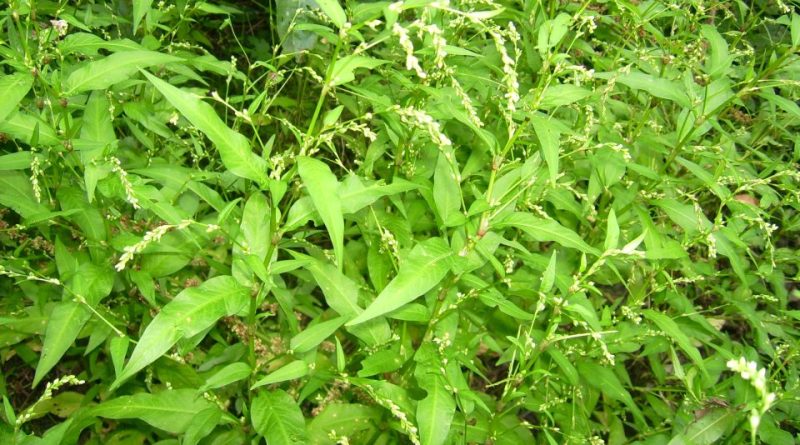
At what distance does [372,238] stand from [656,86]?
1.28m

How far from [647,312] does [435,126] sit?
49.3 inches

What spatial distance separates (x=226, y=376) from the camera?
6.31 ft

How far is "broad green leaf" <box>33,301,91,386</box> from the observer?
2.06 m

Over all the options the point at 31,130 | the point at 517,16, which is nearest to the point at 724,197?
the point at 517,16

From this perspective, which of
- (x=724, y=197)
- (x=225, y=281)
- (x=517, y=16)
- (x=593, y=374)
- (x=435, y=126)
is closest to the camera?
(x=435, y=126)

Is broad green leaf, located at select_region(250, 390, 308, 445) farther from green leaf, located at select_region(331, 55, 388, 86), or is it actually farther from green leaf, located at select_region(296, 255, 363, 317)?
green leaf, located at select_region(331, 55, 388, 86)

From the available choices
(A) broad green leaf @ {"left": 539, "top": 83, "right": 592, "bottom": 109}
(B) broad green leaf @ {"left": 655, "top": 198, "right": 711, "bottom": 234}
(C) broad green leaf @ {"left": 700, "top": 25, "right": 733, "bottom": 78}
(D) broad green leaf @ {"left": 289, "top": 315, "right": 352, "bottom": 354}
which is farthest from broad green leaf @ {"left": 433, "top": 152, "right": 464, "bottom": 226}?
(C) broad green leaf @ {"left": 700, "top": 25, "right": 733, "bottom": 78}

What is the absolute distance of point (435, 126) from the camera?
1.58 metres

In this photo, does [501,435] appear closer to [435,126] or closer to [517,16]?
[435,126]

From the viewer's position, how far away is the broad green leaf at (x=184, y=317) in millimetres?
1558

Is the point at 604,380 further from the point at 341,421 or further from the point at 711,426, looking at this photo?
the point at 341,421

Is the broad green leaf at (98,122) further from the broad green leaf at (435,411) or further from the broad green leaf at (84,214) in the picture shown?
the broad green leaf at (435,411)

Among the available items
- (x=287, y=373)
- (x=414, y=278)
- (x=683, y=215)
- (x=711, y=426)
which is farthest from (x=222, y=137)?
(x=711, y=426)

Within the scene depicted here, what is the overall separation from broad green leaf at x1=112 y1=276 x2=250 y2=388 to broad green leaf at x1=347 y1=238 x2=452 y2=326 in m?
0.35
